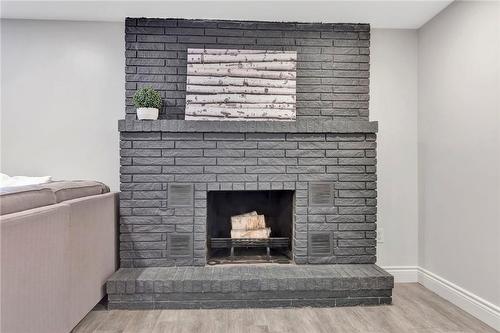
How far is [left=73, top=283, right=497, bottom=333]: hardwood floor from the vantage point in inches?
78.6

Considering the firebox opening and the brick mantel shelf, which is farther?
the firebox opening

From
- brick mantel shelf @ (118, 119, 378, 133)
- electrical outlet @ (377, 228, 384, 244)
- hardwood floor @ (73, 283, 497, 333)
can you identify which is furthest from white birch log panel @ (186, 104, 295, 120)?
hardwood floor @ (73, 283, 497, 333)

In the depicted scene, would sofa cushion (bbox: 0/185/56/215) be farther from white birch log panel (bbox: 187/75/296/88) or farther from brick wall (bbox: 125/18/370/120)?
white birch log panel (bbox: 187/75/296/88)

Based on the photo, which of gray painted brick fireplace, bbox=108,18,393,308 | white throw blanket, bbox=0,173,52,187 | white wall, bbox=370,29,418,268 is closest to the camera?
white throw blanket, bbox=0,173,52,187

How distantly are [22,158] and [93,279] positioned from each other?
1390 mm

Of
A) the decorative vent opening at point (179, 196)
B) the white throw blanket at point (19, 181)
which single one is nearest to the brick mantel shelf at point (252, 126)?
the decorative vent opening at point (179, 196)

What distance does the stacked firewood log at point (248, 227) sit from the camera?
2846mm

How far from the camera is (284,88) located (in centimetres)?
272

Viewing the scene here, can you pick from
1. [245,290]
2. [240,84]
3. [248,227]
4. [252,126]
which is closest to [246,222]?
[248,227]

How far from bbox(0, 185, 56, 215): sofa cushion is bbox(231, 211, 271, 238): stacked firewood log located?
4.81ft

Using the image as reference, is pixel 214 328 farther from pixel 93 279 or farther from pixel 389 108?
pixel 389 108

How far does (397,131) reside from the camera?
290cm

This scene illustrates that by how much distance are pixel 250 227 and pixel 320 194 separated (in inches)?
25.8

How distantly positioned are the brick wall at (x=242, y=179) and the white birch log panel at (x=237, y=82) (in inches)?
16.1
